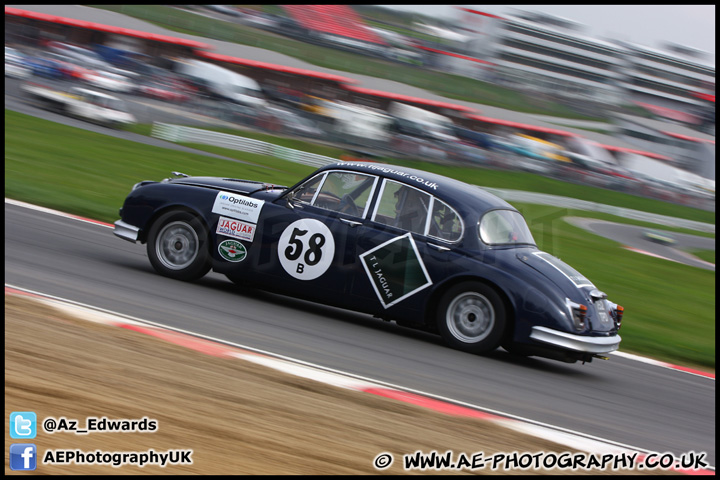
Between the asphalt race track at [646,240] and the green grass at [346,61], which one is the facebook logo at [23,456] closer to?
the asphalt race track at [646,240]

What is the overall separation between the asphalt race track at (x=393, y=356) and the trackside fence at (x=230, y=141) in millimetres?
18521

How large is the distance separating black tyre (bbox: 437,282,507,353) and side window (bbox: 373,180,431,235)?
74cm

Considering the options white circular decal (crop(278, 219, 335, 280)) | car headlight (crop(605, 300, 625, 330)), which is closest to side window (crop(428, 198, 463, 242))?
white circular decal (crop(278, 219, 335, 280))

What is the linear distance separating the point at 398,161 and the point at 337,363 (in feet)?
94.0

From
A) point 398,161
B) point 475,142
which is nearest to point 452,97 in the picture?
point 475,142

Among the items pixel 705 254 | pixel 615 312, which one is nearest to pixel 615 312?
pixel 615 312

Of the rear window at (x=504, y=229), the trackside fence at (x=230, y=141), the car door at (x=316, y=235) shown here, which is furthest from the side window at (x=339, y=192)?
the trackside fence at (x=230, y=141)

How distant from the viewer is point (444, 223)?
7336 millimetres

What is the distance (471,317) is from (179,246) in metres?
3.15

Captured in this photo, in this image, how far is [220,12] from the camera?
75.5 meters

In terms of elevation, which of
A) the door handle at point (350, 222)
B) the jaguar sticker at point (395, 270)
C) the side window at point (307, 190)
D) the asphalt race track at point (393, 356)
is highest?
the side window at point (307, 190)

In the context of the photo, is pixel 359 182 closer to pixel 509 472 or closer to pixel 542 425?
pixel 542 425

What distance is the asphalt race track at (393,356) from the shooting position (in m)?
5.78

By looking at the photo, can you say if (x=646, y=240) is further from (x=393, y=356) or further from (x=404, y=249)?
(x=393, y=356)
